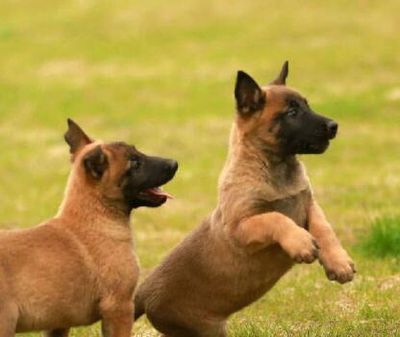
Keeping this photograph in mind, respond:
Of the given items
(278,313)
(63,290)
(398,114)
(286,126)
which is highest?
(286,126)

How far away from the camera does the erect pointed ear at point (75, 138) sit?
7.77m

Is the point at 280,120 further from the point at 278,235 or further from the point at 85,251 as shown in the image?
the point at 85,251

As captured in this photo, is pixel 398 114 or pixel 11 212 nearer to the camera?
pixel 11 212

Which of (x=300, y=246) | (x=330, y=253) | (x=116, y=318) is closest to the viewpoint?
(x=300, y=246)

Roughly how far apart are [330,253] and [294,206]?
55 centimetres

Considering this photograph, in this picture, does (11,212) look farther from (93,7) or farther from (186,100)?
(93,7)

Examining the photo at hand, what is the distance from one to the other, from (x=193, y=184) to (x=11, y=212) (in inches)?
110

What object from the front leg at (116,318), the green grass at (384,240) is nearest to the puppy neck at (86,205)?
the front leg at (116,318)

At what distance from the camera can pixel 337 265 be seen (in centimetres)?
730

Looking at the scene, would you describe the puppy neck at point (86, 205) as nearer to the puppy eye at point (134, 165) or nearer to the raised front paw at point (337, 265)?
the puppy eye at point (134, 165)

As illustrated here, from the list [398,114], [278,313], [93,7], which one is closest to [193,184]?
[398,114]

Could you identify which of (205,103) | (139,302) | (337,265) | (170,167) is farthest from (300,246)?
(205,103)

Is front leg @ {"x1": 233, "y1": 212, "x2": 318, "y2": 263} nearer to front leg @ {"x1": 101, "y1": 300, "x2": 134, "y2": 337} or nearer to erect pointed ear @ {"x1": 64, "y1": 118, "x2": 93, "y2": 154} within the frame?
front leg @ {"x1": 101, "y1": 300, "x2": 134, "y2": 337}

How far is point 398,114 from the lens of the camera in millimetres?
21125
